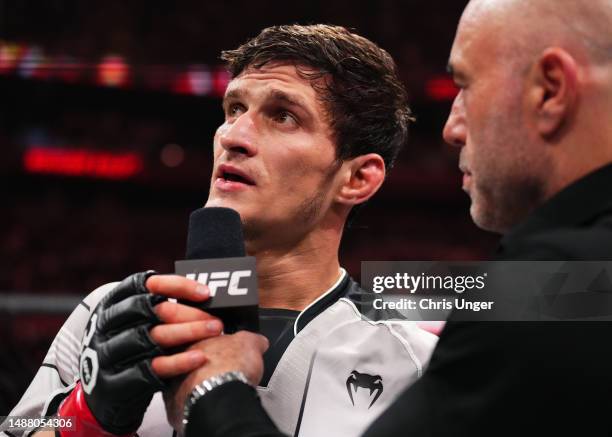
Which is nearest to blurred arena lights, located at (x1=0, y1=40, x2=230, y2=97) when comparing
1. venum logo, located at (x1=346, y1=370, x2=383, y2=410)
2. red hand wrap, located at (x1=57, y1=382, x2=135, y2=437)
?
venum logo, located at (x1=346, y1=370, x2=383, y2=410)

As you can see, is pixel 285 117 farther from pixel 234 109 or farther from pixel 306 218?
pixel 306 218

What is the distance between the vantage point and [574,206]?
0.98 metres

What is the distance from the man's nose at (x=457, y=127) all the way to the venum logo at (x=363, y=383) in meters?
0.58

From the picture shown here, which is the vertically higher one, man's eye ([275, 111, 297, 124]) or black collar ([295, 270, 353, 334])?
man's eye ([275, 111, 297, 124])

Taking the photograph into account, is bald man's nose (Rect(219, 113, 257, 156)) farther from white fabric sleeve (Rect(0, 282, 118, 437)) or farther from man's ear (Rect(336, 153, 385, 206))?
white fabric sleeve (Rect(0, 282, 118, 437))

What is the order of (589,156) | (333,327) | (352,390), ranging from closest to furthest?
(589,156) → (352,390) → (333,327)

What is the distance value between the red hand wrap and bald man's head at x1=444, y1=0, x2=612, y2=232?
2.37ft

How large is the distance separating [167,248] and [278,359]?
7.03 metres

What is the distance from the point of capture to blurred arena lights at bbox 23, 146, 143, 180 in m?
8.01

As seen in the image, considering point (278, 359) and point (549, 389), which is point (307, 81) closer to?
point (278, 359)

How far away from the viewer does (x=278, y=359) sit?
1.58m

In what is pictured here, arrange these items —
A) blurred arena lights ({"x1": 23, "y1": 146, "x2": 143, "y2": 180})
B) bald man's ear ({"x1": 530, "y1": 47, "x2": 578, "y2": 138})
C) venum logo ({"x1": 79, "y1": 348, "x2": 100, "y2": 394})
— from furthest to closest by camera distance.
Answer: blurred arena lights ({"x1": 23, "y1": 146, "x2": 143, "y2": 180}) → venum logo ({"x1": 79, "y1": 348, "x2": 100, "y2": 394}) → bald man's ear ({"x1": 530, "y1": 47, "x2": 578, "y2": 138})

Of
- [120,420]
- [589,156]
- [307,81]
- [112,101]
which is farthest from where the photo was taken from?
[112,101]

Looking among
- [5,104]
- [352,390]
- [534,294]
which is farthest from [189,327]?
[5,104]
